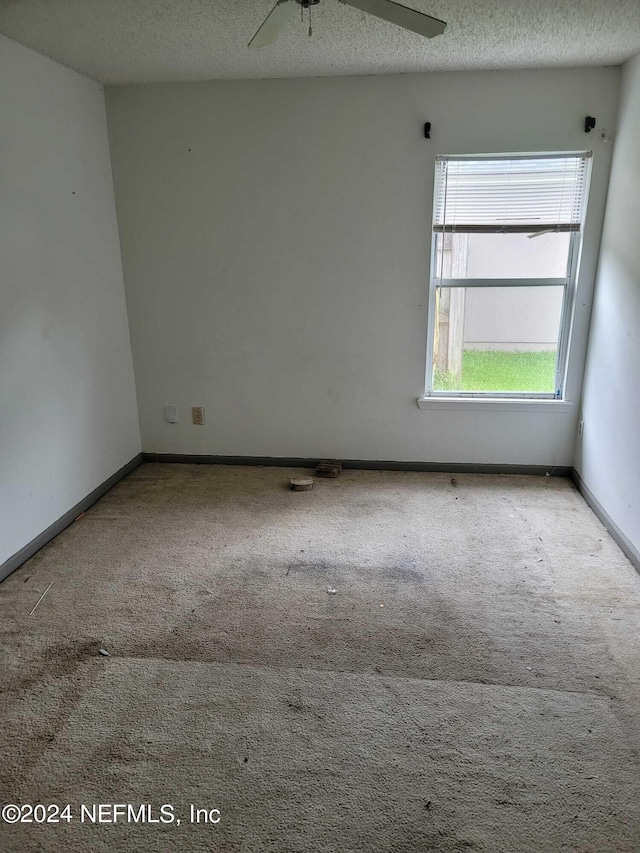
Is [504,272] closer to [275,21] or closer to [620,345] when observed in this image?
[620,345]

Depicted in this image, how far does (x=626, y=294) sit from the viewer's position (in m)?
2.77

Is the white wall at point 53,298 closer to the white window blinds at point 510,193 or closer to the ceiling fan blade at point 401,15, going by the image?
the ceiling fan blade at point 401,15

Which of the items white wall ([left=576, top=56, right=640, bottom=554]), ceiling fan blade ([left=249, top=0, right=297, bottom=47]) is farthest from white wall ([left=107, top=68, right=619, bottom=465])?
ceiling fan blade ([left=249, top=0, right=297, bottom=47])

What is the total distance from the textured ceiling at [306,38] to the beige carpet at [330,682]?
2390 millimetres

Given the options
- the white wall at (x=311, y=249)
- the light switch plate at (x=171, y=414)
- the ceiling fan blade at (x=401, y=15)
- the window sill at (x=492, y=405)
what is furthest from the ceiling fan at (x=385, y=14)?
the light switch plate at (x=171, y=414)

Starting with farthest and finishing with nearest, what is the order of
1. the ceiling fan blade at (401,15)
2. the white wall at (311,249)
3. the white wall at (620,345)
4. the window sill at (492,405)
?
1. the window sill at (492,405)
2. the white wall at (311,249)
3. the white wall at (620,345)
4. the ceiling fan blade at (401,15)

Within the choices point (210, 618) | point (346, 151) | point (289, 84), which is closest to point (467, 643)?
point (210, 618)

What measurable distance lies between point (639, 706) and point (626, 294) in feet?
6.47

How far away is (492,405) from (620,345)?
87cm

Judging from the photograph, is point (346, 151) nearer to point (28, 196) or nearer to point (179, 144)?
point (179, 144)

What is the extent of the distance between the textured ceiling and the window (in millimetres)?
577

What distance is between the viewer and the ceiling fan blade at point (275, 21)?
180 centimetres

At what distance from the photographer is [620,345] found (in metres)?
2.82

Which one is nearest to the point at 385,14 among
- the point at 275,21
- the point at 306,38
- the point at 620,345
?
the point at 275,21
